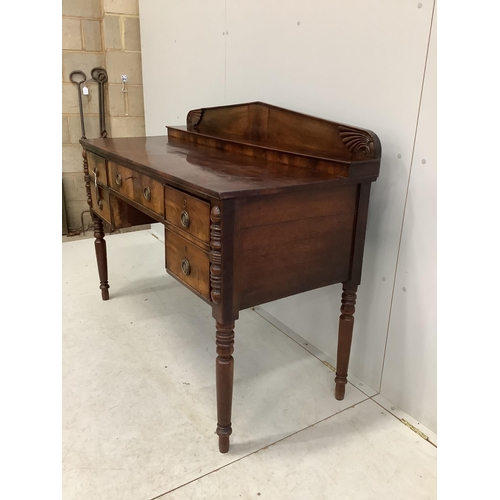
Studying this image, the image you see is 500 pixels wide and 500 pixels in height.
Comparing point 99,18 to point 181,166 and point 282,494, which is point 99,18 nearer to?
point 181,166

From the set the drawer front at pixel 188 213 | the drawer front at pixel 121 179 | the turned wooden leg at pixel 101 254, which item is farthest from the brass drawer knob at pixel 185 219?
the turned wooden leg at pixel 101 254

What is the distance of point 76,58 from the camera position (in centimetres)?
308

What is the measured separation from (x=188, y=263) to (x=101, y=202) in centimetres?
90

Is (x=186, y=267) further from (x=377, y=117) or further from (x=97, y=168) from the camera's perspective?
(x=97, y=168)

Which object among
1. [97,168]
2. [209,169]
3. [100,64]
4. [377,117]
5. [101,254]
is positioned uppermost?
[100,64]

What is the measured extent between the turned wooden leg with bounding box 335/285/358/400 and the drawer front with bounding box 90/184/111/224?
3.52ft

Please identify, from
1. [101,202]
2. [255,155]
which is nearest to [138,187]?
[255,155]

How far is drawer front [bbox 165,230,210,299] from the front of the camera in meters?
1.20

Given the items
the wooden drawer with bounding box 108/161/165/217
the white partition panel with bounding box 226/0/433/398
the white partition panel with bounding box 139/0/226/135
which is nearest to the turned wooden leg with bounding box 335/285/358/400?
the white partition panel with bounding box 226/0/433/398

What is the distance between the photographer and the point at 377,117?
4.62ft

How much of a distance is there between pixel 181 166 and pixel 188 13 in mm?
1396

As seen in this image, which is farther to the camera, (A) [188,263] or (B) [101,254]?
(B) [101,254]

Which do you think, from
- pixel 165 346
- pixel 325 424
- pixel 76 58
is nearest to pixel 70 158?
pixel 76 58

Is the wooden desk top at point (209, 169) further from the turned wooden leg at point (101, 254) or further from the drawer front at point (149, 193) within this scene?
the turned wooden leg at point (101, 254)
